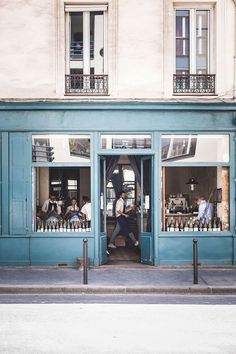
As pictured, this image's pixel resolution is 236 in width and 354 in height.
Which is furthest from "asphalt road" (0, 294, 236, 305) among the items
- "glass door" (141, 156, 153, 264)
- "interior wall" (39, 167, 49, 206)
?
"interior wall" (39, 167, 49, 206)

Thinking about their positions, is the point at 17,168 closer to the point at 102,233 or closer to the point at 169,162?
the point at 102,233

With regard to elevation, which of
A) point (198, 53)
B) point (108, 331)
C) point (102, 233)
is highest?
point (198, 53)

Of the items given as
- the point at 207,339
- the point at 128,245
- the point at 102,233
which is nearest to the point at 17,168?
the point at 102,233

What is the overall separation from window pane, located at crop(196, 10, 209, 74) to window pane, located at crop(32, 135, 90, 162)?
3428mm

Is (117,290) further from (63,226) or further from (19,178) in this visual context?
(19,178)

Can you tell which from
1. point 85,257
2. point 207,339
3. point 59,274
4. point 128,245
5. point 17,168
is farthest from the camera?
point 128,245

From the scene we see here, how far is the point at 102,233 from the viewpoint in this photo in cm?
1353

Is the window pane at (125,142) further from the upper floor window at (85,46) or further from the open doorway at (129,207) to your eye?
the upper floor window at (85,46)

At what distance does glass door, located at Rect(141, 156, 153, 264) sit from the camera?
13391 mm

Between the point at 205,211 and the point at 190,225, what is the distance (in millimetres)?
587

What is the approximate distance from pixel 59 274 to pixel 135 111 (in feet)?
14.3

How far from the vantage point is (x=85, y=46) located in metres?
13.6

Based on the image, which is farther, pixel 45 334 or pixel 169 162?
pixel 169 162

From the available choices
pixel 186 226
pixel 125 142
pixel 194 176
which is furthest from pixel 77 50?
pixel 186 226
